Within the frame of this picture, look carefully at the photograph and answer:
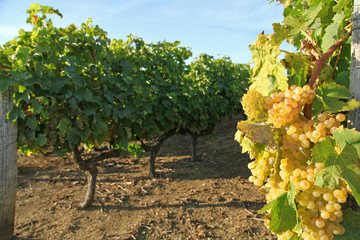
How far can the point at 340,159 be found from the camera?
754mm

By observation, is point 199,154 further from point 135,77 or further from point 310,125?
point 310,125

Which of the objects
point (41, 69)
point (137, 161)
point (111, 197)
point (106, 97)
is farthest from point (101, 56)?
point (137, 161)

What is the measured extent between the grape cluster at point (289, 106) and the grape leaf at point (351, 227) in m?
0.43

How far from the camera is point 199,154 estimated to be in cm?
742

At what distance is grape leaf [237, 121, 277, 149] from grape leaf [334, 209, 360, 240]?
421 millimetres

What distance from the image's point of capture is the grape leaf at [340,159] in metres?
0.73

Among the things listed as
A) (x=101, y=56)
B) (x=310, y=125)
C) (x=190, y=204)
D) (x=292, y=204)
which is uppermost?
(x=101, y=56)

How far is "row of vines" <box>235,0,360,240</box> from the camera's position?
2.47ft

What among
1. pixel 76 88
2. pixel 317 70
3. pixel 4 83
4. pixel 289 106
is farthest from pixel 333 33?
pixel 4 83

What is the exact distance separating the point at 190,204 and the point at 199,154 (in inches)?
130

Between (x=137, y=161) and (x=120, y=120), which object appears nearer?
(x=120, y=120)

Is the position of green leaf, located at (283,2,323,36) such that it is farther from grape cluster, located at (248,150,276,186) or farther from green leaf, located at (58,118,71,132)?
green leaf, located at (58,118,71,132)

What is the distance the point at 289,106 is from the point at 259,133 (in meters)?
0.12

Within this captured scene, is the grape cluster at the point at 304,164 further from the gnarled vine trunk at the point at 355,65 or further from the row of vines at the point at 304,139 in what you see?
the gnarled vine trunk at the point at 355,65
